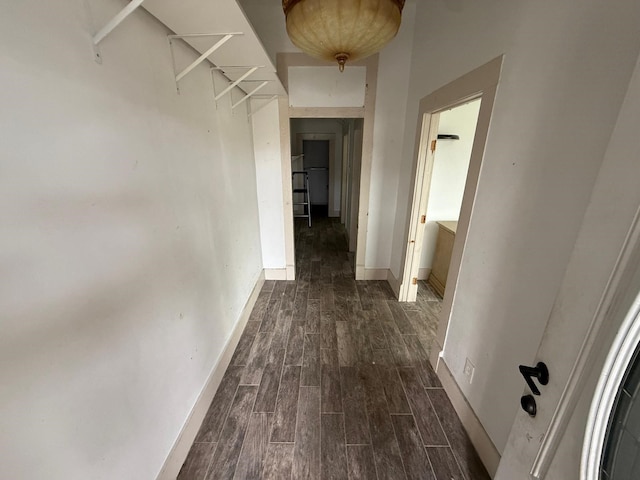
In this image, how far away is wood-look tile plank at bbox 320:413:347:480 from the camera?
1.35 m

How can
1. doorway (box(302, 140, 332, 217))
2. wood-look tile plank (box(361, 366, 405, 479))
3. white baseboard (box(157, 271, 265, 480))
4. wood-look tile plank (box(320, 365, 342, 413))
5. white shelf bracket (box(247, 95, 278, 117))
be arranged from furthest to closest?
doorway (box(302, 140, 332, 217)) → white shelf bracket (box(247, 95, 278, 117)) → wood-look tile plank (box(320, 365, 342, 413)) → wood-look tile plank (box(361, 366, 405, 479)) → white baseboard (box(157, 271, 265, 480))

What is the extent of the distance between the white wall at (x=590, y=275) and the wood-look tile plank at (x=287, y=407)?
1.25 m

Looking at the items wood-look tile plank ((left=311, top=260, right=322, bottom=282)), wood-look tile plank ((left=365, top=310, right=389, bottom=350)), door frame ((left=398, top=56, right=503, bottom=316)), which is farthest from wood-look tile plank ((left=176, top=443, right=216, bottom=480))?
wood-look tile plank ((left=311, top=260, right=322, bottom=282))

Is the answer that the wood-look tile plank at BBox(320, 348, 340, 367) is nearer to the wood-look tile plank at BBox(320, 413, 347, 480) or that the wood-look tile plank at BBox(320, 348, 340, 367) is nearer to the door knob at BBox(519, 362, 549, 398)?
the wood-look tile plank at BBox(320, 413, 347, 480)

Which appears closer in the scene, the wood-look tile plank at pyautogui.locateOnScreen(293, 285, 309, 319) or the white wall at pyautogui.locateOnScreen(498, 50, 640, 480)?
the white wall at pyautogui.locateOnScreen(498, 50, 640, 480)

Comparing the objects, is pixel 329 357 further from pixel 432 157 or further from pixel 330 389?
pixel 432 157

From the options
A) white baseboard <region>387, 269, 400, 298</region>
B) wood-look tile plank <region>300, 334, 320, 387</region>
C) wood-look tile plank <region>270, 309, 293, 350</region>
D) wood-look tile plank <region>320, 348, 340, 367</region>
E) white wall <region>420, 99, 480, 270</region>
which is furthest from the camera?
white baseboard <region>387, 269, 400, 298</region>

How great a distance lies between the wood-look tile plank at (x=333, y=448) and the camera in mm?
1351

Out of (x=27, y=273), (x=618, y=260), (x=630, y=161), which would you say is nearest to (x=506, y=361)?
(x=618, y=260)

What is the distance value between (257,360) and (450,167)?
9.30ft

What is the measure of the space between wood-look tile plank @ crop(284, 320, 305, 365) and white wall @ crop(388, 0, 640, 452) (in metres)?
1.15

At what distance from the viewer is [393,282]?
3.15 meters

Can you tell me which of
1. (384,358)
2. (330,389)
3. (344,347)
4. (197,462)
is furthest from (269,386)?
(384,358)

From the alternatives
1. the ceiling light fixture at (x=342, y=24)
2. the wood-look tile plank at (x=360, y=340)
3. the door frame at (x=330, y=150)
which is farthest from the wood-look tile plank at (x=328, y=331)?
the door frame at (x=330, y=150)
